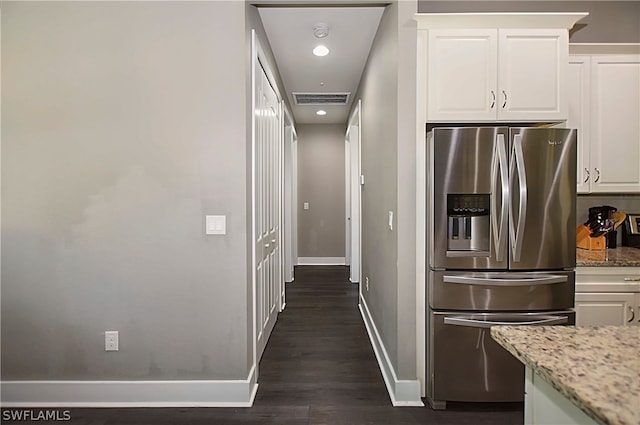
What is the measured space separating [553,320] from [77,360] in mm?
2979

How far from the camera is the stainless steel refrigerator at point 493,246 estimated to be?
211 centimetres

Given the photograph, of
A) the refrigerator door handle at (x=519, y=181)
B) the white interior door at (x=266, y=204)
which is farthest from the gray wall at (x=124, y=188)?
the refrigerator door handle at (x=519, y=181)

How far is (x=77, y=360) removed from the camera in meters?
2.30

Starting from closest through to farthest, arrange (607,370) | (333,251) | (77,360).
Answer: (607,370) < (77,360) < (333,251)

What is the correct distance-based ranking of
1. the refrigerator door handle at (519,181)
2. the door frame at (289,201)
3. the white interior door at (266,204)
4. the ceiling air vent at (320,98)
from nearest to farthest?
the refrigerator door handle at (519,181) → the white interior door at (266,204) → the ceiling air vent at (320,98) → the door frame at (289,201)

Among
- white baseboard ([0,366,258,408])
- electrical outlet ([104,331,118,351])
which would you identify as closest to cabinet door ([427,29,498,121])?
white baseboard ([0,366,258,408])

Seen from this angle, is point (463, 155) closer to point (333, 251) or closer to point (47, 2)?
point (47, 2)

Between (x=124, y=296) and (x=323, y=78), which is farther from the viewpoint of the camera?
(x=323, y=78)

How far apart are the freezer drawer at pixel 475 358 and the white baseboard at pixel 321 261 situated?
4.78 m

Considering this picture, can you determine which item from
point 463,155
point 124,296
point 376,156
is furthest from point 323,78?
point 124,296

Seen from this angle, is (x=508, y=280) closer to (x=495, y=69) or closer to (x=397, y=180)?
(x=397, y=180)

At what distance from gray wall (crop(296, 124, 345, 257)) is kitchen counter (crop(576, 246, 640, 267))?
4.61 meters

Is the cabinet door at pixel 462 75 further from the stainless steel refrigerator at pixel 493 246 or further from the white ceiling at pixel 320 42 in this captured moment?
the white ceiling at pixel 320 42

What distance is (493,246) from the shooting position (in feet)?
7.04
